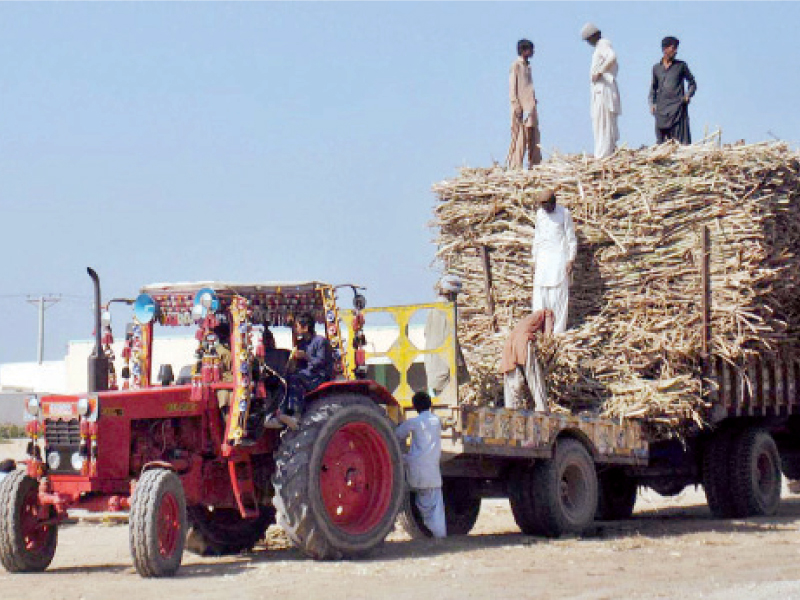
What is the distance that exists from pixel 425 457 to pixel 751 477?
495 centimetres

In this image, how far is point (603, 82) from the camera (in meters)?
16.1

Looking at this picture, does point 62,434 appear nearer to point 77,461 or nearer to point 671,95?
point 77,461

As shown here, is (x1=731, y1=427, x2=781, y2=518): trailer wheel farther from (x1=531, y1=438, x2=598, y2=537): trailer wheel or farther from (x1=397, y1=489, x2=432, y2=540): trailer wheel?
(x1=397, y1=489, x2=432, y2=540): trailer wheel

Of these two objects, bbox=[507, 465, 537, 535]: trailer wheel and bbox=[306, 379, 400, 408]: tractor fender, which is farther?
bbox=[507, 465, 537, 535]: trailer wheel

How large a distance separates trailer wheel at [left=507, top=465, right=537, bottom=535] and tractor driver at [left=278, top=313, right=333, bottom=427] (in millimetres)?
2486

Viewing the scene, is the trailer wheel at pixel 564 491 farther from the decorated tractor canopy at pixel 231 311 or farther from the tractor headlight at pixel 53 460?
the tractor headlight at pixel 53 460

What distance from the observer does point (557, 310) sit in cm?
1444

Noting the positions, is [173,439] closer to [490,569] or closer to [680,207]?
[490,569]

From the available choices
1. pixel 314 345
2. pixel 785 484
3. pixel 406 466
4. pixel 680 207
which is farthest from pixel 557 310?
pixel 785 484

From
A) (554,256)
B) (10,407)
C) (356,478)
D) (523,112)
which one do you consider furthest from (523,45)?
(10,407)

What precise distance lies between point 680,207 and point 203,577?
667cm

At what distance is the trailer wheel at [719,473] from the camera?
15.6 m

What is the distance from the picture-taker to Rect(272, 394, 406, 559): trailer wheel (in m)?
10.6

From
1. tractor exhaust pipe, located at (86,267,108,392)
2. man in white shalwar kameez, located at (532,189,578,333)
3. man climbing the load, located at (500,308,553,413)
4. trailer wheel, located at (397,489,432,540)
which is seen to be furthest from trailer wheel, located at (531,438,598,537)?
tractor exhaust pipe, located at (86,267,108,392)
